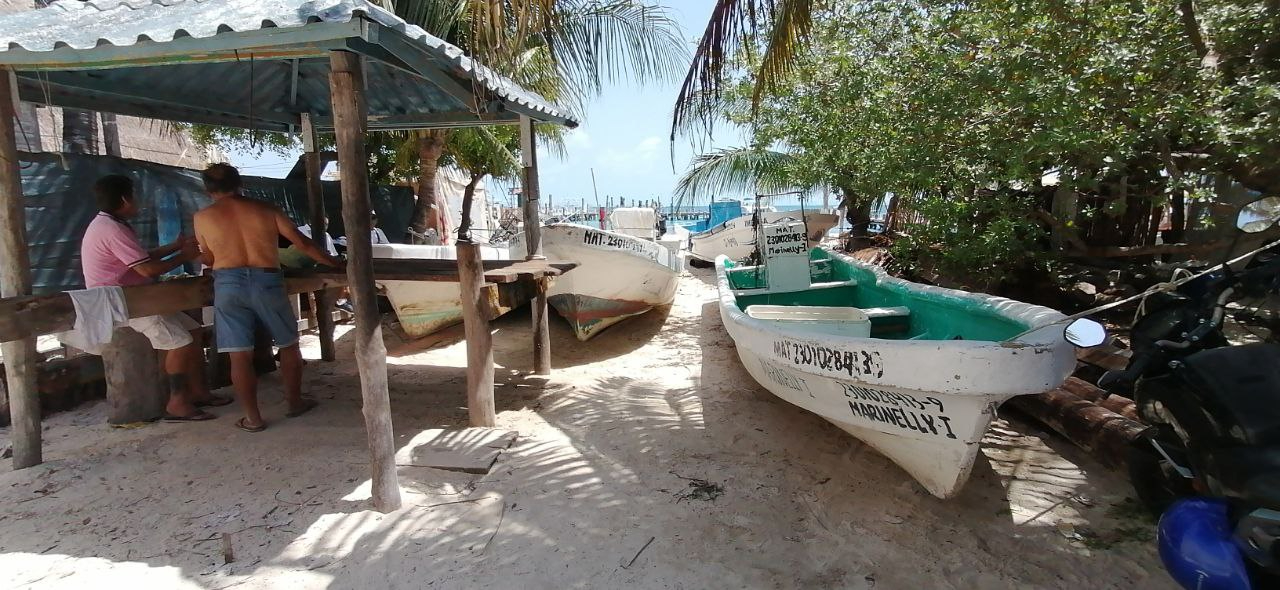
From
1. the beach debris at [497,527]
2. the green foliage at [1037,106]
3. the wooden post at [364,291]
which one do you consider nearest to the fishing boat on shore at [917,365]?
the green foliage at [1037,106]

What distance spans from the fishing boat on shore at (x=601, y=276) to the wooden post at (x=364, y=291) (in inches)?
160

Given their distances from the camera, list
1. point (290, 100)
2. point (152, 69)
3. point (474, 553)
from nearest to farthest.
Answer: point (474, 553), point (152, 69), point (290, 100)

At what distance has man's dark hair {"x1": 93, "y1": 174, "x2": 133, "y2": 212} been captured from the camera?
3967mm

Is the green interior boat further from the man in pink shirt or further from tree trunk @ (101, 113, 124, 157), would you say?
tree trunk @ (101, 113, 124, 157)

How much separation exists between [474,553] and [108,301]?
2.78 m

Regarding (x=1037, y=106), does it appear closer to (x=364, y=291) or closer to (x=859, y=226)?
(x=364, y=291)

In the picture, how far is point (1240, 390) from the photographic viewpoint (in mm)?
2258

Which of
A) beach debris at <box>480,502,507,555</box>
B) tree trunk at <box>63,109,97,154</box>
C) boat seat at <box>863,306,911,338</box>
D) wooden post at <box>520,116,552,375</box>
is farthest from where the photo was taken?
tree trunk at <box>63,109,97,154</box>

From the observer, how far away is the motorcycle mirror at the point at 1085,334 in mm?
2492

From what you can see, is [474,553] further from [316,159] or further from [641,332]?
[641,332]

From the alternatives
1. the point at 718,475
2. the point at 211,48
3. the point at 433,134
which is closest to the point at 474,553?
the point at 718,475

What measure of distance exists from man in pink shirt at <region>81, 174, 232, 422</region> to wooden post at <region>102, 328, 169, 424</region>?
0.27 ft

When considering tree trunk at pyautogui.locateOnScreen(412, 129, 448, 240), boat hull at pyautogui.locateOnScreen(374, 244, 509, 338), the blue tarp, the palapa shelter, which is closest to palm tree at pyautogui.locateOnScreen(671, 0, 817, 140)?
the palapa shelter

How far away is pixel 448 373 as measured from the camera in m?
6.30
